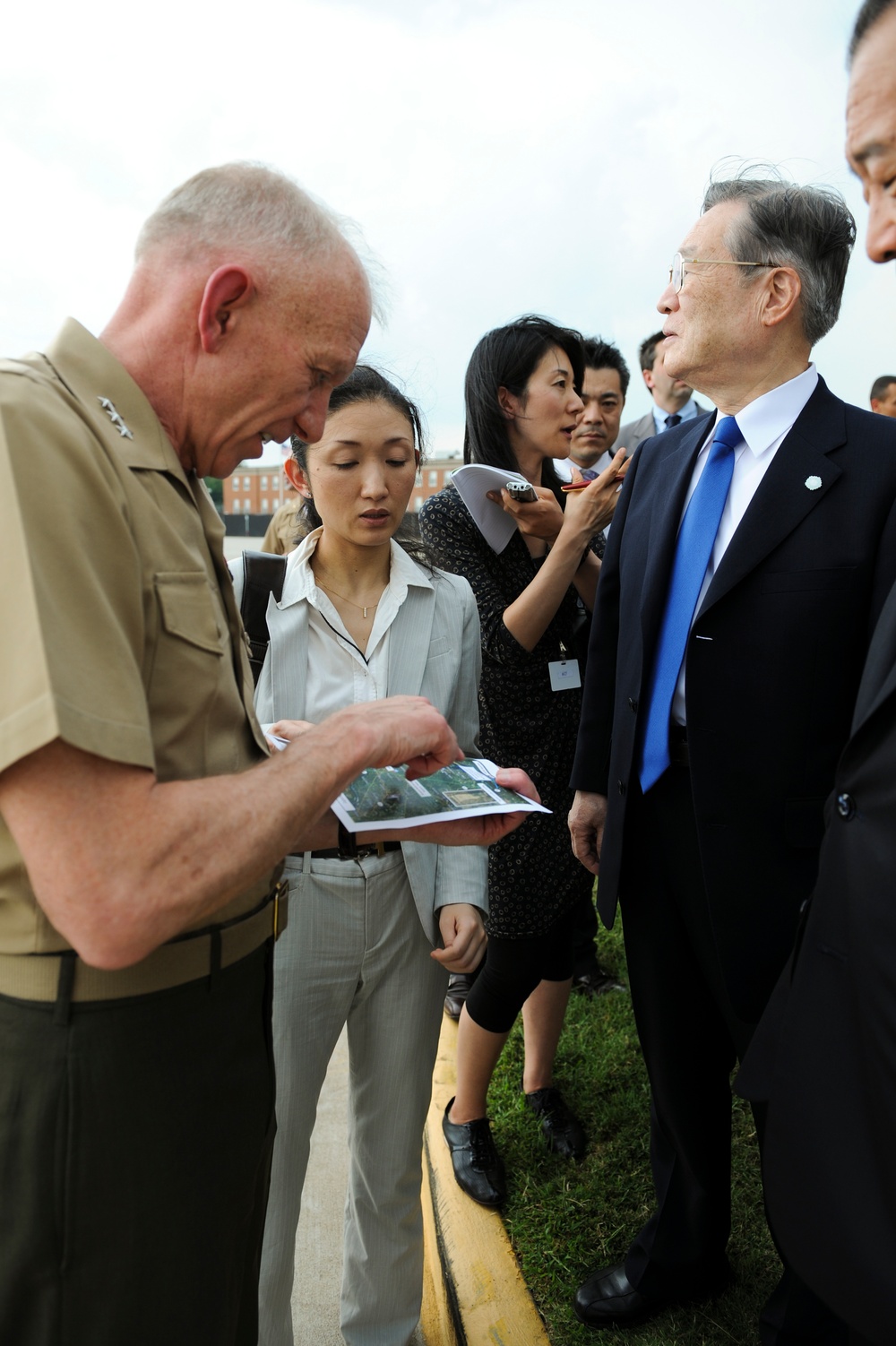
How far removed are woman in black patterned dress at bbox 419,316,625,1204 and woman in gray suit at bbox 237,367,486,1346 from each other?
1.60ft

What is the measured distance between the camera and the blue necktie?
2.19 meters

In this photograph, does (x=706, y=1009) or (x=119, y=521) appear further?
(x=706, y=1009)

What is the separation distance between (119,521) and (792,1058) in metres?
1.32

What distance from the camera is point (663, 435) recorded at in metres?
2.64

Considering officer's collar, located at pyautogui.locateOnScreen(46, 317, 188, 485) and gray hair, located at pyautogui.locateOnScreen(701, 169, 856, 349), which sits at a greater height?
gray hair, located at pyautogui.locateOnScreen(701, 169, 856, 349)

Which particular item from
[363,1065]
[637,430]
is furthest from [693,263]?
[637,430]

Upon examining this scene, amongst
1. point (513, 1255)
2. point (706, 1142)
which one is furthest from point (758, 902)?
point (513, 1255)

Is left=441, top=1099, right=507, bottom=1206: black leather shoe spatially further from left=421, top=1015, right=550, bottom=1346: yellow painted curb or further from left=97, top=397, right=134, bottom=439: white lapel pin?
left=97, top=397, right=134, bottom=439: white lapel pin

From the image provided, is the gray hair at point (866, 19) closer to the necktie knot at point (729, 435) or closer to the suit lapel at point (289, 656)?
the necktie knot at point (729, 435)

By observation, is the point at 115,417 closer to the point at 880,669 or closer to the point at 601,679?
the point at 880,669

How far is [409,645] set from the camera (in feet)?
7.27

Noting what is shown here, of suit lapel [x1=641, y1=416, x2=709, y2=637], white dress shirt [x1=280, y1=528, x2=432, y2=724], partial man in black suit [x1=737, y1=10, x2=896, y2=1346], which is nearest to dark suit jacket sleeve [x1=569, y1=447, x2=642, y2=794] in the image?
suit lapel [x1=641, y1=416, x2=709, y2=637]

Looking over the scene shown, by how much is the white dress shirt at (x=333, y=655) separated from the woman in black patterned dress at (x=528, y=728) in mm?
679

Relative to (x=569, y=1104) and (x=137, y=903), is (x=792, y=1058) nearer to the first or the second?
(x=137, y=903)
